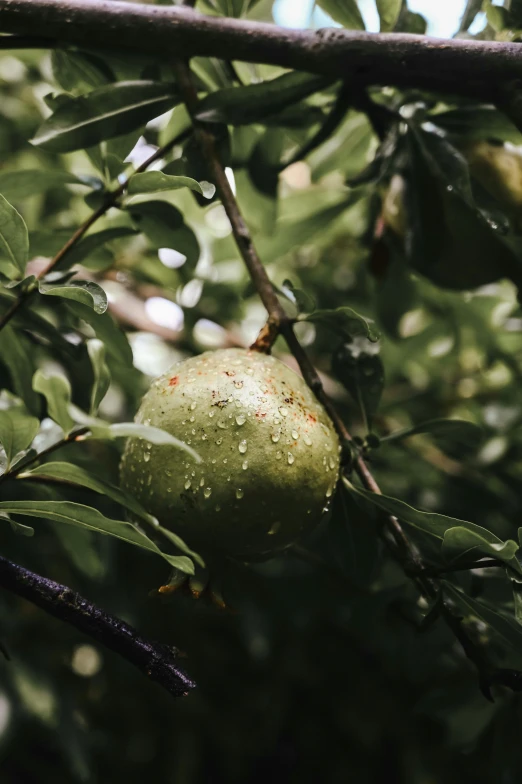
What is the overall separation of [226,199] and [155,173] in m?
0.11

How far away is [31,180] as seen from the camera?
0.78m

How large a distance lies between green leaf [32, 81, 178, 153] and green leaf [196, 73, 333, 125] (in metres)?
0.05

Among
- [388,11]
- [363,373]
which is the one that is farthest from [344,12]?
[363,373]

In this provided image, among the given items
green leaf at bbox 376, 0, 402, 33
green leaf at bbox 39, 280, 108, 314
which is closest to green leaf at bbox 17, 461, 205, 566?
green leaf at bbox 39, 280, 108, 314

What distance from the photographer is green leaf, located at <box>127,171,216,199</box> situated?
1.90ft

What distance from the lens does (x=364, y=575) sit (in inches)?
28.3

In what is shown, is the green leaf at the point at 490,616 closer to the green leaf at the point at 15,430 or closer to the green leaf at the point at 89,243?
the green leaf at the point at 15,430

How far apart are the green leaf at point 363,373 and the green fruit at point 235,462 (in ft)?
0.44

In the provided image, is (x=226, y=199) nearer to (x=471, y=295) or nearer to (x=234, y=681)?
(x=471, y=295)

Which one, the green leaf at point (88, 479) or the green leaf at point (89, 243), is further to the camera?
the green leaf at point (89, 243)

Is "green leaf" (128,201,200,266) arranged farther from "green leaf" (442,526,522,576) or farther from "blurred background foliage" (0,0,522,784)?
"green leaf" (442,526,522,576)

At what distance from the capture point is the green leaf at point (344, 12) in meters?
0.76

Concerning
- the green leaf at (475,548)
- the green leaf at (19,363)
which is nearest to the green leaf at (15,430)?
the green leaf at (19,363)

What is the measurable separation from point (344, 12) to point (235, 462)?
532 millimetres
